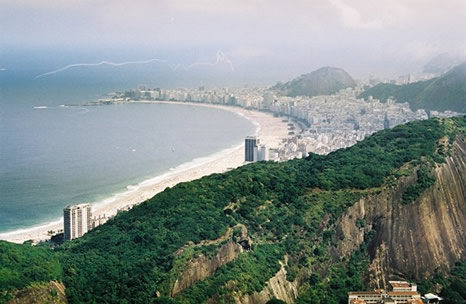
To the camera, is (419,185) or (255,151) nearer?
(419,185)

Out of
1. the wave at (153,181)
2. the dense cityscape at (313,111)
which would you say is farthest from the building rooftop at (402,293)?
the dense cityscape at (313,111)

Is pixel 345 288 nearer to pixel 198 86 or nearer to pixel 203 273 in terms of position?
pixel 203 273

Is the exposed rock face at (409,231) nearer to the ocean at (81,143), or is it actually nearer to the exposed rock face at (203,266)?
the exposed rock face at (203,266)

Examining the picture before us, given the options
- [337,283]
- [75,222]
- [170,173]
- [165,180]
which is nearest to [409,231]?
[337,283]

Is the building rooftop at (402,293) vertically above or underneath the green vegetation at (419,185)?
underneath

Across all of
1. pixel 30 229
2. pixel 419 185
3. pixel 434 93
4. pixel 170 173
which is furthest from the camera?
pixel 434 93

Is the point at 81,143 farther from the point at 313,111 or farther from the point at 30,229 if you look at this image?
the point at 313,111
